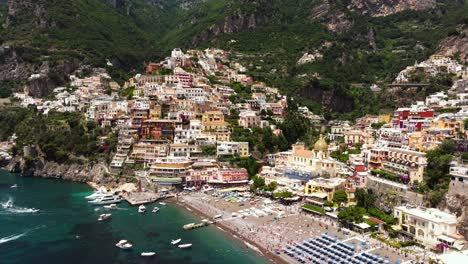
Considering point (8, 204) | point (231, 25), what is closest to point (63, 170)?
point (8, 204)

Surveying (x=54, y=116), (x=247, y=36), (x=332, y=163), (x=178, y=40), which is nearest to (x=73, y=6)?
(x=178, y=40)

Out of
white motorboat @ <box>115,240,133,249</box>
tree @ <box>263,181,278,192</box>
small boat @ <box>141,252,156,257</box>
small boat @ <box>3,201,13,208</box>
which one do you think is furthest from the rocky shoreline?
small boat @ <box>3,201,13,208</box>

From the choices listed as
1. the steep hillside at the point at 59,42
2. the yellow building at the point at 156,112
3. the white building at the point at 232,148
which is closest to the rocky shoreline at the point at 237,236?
the white building at the point at 232,148

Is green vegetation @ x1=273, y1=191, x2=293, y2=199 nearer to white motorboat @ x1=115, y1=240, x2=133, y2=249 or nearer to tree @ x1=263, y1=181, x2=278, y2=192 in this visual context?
tree @ x1=263, y1=181, x2=278, y2=192

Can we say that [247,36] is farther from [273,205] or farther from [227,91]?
[273,205]

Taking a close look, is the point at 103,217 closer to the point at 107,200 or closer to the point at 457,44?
the point at 107,200

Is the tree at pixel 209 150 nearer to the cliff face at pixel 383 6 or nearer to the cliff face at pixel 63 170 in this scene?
the cliff face at pixel 63 170
